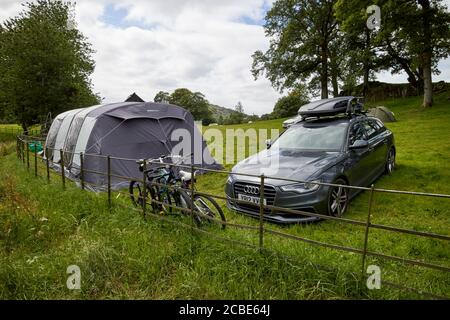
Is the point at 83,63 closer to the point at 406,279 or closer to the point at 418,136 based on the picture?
the point at 418,136

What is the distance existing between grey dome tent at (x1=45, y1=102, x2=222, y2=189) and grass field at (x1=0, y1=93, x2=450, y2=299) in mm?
2426

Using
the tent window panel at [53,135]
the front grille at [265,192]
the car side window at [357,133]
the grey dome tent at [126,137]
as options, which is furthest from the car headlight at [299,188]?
the tent window panel at [53,135]

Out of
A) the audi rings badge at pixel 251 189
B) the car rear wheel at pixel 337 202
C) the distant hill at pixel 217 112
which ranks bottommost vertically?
the car rear wheel at pixel 337 202

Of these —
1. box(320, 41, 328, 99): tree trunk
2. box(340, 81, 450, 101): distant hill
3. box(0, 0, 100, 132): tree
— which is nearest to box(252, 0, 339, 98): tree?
box(320, 41, 328, 99): tree trunk

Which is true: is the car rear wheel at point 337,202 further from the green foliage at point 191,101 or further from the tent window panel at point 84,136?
the green foliage at point 191,101

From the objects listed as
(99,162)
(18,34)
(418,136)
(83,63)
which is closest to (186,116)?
(99,162)

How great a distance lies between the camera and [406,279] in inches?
116

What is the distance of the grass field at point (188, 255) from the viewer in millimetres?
2834

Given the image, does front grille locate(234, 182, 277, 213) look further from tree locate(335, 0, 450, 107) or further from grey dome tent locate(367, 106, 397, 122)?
tree locate(335, 0, 450, 107)

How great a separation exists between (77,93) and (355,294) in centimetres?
2657

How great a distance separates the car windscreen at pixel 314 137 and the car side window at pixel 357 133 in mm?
158

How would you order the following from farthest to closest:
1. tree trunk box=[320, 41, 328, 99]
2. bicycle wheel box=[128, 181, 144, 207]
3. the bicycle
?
tree trunk box=[320, 41, 328, 99]
bicycle wheel box=[128, 181, 144, 207]
the bicycle

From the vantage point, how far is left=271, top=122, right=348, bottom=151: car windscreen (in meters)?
5.36

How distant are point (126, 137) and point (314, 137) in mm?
5237
